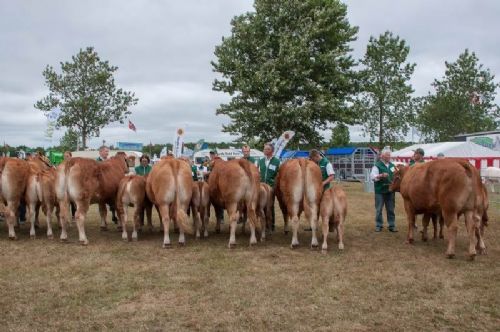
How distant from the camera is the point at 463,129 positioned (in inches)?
1585

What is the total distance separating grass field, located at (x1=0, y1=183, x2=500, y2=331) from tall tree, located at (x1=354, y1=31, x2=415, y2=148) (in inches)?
992

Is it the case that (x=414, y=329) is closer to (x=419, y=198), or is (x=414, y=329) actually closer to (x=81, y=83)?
(x=419, y=198)

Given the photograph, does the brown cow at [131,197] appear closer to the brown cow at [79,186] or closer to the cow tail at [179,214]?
the brown cow at [79,186]

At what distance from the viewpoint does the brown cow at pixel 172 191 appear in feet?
26.2

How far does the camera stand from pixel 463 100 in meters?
38.9

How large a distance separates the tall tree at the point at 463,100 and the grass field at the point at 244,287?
33.9m

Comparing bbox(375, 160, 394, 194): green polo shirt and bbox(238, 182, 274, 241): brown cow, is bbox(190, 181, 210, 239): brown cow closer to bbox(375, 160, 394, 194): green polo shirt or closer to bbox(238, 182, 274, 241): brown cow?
bbox(238, 182, 274, 241): brown cow

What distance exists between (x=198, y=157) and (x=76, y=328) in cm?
2767

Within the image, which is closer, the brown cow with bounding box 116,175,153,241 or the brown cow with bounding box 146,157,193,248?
the brown cow with bounding box 146,157,193,248

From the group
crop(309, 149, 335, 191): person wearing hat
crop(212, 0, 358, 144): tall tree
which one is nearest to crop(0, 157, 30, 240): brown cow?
crop(309, 149, 335, 191): person wearing hat

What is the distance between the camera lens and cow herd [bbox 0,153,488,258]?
7.30 meters

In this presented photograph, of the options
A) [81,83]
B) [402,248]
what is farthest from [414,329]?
[81,83]

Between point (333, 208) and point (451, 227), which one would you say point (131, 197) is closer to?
point (333, 208)

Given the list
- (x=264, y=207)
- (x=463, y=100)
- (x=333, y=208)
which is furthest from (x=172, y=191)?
(x=463, y=100)
